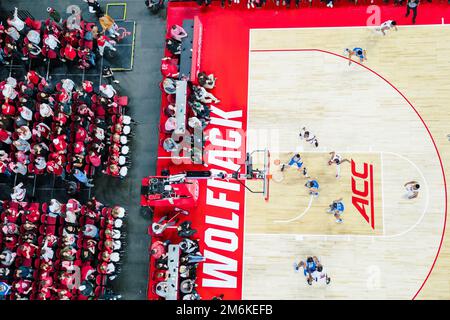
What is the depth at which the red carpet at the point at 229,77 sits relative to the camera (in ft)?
60.9

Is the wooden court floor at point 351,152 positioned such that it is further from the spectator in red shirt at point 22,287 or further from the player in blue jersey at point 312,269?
the spectator in red shirt at point 22,287

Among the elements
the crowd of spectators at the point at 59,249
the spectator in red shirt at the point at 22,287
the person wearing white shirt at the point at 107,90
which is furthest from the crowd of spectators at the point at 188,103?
the spectator in red shirt at the point at 22,287

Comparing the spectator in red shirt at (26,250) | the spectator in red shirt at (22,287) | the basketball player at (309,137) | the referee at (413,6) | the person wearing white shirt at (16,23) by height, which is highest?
the referee at (413,6)

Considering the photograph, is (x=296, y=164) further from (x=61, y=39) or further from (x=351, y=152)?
(x=61, y=39)

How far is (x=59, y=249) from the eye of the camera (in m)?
18.5

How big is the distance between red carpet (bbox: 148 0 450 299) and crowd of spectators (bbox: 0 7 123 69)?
9.43 ft

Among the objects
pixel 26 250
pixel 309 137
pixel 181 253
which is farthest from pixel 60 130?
pixel 309 137

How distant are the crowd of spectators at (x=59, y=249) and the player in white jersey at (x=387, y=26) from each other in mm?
12160

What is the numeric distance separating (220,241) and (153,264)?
8.61ft

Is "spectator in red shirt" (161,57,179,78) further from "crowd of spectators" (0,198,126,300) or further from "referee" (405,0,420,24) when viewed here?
"referee" (405,0,420,24)

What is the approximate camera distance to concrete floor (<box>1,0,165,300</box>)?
1898 centimetres

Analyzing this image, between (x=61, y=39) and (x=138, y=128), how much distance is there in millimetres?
4892

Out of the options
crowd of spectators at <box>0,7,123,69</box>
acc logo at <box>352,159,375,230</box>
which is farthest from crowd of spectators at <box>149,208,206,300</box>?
crowd of spectators at <box>0,7,123,69</box>

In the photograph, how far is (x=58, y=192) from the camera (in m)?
20.0
